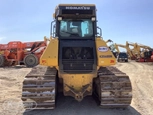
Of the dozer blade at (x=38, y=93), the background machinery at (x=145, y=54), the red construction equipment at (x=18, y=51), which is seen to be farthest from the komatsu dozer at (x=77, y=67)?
the background machinery at (x=145, y=54)

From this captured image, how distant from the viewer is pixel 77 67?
6.46 meters

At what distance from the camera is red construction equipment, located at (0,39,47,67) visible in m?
21.2

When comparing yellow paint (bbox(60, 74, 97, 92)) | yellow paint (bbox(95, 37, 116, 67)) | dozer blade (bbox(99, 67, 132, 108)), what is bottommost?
dozer blade (bbox(99, 67, 132, 108))

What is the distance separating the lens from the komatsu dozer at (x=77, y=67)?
5.88 m

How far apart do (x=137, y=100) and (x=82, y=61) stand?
2.71 m

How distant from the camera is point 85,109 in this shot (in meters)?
6.38

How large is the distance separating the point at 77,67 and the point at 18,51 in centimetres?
1581

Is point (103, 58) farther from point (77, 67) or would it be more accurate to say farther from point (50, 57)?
point (50, 57)

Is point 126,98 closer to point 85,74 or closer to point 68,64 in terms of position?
point 85,74

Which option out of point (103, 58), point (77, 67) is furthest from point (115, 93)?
point (77, 67)

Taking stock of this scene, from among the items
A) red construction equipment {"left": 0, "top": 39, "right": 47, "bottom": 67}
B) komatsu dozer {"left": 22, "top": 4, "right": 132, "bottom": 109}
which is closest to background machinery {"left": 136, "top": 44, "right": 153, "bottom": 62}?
red construction equipment {"left": 0, "top": 39, "right": 47, "bottom": 67}

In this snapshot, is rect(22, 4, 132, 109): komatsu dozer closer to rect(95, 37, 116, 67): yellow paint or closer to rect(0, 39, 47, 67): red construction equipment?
rect(95, 37, 116, 67): yellow paint

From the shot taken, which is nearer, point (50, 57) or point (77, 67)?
point (50, 57)

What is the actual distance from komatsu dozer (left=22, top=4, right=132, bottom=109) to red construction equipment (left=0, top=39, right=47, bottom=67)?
14.2 meters
